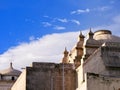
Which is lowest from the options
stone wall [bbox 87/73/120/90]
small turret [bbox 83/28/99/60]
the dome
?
stone wall [bbox 87/73/120/90]

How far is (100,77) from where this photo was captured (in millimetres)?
28922

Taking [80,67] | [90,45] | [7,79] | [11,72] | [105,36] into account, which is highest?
[105,36]

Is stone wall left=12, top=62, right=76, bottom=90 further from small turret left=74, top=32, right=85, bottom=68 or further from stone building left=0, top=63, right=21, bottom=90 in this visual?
stone building left=0, top=63, right=21, bottom=90

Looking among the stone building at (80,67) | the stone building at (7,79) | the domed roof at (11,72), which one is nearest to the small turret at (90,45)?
the stone building at (80,67)

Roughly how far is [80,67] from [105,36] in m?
5.45

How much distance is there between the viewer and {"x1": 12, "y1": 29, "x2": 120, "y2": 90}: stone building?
107ft

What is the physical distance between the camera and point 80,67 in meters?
34.4

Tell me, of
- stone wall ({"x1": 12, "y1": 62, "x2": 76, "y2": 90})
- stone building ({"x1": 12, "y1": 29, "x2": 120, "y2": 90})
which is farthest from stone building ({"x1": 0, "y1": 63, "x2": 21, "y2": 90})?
stone wall ({"x1": 12, "y1": 62, "x2": 76, "y2": 90})

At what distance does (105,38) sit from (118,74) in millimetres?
6649

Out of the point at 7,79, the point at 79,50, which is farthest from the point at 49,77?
the point at 7,79

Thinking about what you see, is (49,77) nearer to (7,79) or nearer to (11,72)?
(7,79)

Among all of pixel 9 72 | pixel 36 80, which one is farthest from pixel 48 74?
pixel 9 72

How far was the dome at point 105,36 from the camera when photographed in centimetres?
3752

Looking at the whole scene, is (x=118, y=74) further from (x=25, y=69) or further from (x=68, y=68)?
(x=25, y=69)
